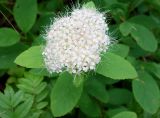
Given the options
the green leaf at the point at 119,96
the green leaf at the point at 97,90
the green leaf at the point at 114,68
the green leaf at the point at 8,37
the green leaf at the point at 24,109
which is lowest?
the green leaf at the point at 119,96

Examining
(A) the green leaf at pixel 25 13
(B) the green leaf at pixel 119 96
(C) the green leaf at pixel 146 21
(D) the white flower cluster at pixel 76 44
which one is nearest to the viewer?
(D) the white flower cluster at pixel 76 44

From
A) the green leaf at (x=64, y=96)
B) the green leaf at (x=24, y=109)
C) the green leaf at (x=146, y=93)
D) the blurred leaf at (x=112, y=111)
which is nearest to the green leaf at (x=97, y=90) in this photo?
the blurred leaf at (x=112, y=111)

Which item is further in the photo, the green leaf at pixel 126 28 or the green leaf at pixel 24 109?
the green leaf at pixel 126 28

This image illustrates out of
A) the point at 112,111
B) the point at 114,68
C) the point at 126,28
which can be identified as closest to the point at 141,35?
the point at 126,28

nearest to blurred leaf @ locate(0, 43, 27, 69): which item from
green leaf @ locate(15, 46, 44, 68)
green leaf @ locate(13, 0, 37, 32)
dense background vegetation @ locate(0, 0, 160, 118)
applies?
dense background vegetation @ locate(0, 0, 160, 118)

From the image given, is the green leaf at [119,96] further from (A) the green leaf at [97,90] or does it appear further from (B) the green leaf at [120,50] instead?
(B) the green leaf at [120,50]

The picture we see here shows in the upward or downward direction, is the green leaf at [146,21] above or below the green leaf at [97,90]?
above

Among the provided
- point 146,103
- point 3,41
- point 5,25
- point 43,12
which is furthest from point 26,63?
point 5,25

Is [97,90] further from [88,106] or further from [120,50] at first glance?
[120,50]
